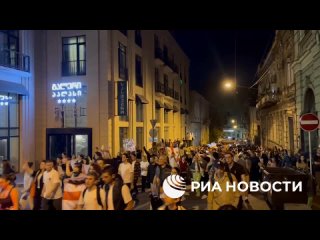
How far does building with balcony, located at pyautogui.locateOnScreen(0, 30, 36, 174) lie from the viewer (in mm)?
15416

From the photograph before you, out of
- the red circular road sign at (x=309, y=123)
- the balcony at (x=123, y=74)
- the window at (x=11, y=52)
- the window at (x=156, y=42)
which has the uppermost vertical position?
the window at (x=156, y=42)

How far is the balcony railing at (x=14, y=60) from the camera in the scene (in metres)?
15.8

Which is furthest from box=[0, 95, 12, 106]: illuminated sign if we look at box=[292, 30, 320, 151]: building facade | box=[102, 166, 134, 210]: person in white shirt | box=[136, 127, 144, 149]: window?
box=[292, 30, 320, 151]: building facade

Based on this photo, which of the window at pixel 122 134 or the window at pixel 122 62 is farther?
the window at pixel 122 62

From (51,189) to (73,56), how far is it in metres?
9.91

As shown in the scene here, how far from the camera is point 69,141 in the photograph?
16.0 meters

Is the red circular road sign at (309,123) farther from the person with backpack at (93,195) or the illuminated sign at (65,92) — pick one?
the illuminated sign at (65,92)

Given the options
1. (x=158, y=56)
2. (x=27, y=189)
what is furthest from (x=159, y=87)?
(x=27, y=189)

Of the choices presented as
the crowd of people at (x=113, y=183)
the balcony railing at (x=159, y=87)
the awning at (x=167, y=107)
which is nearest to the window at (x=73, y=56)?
the crowd of people at (x=113, y=183)

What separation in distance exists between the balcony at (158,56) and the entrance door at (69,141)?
30.5 ft
